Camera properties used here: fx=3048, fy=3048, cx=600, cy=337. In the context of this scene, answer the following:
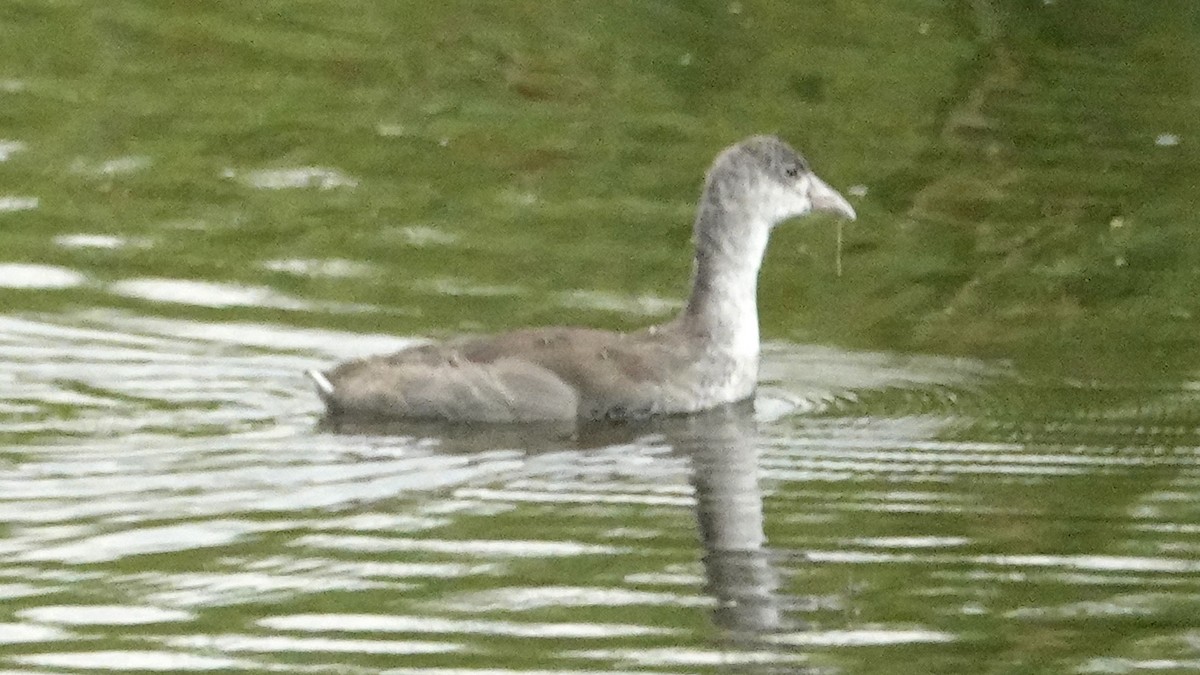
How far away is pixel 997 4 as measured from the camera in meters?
17.4

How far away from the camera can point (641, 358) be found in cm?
1075

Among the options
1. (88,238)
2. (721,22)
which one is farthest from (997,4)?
(88,238)

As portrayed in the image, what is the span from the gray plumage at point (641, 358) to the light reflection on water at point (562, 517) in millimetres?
167

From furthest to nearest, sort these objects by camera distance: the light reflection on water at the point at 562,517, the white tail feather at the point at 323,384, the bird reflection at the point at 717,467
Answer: the white tail feather at the point at 323,384 → the bird reflection at the point at 717,467 → the light reflection on water at the point at 562,517

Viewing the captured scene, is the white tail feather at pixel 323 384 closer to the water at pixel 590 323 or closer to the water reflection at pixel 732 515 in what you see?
the water at pixel 590 323

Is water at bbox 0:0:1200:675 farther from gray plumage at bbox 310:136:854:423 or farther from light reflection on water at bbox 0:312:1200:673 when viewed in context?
gray plumage at bbox 310:136:854:423

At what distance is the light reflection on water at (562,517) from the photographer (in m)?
7.78

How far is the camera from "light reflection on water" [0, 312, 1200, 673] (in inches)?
306

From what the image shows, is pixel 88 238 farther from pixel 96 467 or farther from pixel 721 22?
pixel 721 22

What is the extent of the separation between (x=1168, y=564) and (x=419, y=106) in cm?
775

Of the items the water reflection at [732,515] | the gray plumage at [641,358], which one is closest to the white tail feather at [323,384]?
the gray plumage at [641,358]

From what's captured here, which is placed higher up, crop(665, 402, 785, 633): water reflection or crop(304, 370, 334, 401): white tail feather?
crop(304, 370, 334, 401): white tail feather

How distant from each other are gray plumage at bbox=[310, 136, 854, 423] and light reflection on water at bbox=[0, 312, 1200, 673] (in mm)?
167

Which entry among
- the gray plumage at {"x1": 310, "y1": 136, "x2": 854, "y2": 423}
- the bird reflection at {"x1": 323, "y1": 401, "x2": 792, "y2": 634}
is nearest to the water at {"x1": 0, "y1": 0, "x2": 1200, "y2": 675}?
the bird reflection at {"x1": 323, "y1": 401, "x2": 792, "y2": 634}
